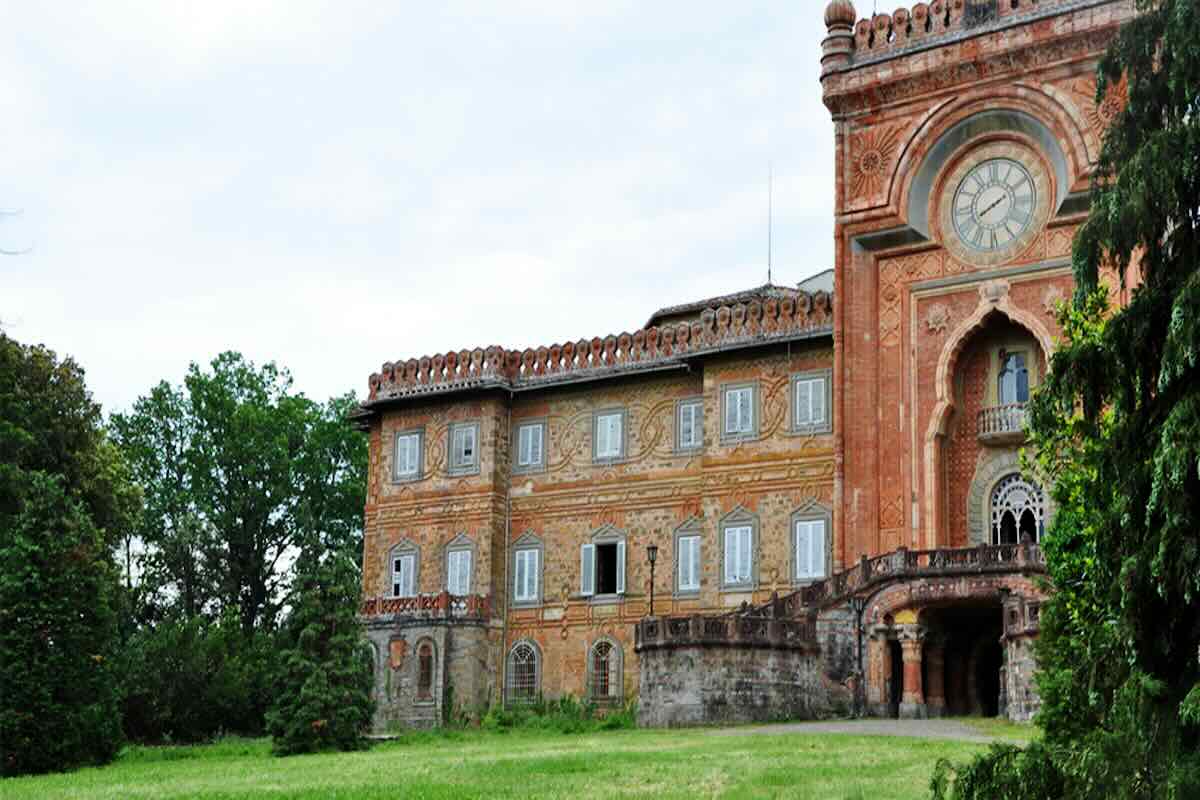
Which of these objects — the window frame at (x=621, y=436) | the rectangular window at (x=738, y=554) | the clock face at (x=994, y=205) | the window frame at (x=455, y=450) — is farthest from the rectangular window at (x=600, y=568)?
the clock face at (x=994, y=205)

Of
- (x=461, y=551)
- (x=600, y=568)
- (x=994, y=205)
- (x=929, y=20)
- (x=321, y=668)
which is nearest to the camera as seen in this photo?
(x=321, y=668)

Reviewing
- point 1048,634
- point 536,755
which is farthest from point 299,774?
point 1048,634

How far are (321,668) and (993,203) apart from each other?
58.3ft

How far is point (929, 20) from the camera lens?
120 feet

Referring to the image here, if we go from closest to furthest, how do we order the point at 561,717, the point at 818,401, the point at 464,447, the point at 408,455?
the point at 561,717
the point at 818,401
the point at 464,447
the point at 408,455

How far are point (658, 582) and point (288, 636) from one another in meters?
→ 13.6

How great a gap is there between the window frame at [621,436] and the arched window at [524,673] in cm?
503

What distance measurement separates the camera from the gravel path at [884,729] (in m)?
24.0

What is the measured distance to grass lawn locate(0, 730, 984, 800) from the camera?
54.9ft

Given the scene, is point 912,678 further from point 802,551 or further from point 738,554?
point 738,554

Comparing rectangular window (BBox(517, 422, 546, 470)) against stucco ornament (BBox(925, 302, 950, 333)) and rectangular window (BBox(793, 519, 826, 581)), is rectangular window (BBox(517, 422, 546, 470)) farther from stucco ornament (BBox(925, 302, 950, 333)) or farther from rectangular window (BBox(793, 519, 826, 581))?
stucco ornament (BBox(925, 302, 950, 333))

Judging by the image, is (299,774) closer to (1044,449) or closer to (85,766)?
(85,766)

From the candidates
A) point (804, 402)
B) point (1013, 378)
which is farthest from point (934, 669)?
point (804, 402)

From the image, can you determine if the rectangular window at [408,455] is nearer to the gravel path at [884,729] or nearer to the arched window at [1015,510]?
the arched window at [1015,510]
